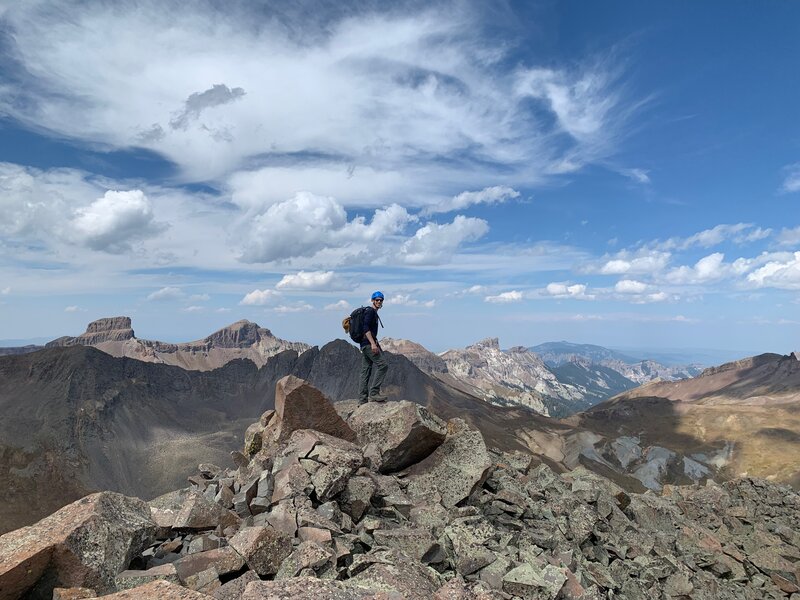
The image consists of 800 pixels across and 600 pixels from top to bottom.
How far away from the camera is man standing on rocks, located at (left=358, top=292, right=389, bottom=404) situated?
2264cm

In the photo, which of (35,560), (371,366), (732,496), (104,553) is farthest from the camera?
(732,496)

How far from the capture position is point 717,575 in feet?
80.1

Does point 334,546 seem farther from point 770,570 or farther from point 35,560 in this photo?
point 770,570

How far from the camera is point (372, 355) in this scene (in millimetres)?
23062

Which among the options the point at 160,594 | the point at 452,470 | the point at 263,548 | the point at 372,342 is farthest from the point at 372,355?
the point at 160,594

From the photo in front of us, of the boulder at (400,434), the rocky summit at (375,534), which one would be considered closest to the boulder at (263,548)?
the rocky summit at (375,534)

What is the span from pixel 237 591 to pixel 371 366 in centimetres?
1526

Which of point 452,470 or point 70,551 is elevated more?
point 70,551

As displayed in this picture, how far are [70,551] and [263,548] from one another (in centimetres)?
386

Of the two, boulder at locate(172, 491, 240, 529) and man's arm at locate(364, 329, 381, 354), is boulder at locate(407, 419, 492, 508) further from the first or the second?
boulder at locate(172, 491, 240, 529)

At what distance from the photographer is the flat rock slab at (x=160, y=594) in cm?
741

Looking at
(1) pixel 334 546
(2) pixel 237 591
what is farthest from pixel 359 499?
(2) pixel 237 591

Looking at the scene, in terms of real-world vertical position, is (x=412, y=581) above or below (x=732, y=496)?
above

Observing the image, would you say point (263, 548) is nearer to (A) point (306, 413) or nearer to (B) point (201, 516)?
(B) point (201, 516)
